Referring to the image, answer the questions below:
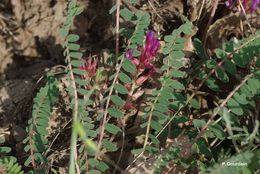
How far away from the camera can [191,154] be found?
238 cm

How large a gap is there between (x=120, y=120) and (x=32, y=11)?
127 cm

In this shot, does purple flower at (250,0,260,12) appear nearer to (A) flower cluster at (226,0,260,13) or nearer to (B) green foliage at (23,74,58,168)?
(A) flower cluster at (226,0,260,13)

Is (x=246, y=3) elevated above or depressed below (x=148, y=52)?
above

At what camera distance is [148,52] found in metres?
2.72

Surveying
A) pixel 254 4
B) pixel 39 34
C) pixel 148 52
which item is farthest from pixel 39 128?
pixel 254 4

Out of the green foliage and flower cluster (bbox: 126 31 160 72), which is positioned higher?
flower cluster (bbox: 126 31 160 72)

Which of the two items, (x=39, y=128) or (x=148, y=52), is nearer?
(x=39, y=128)

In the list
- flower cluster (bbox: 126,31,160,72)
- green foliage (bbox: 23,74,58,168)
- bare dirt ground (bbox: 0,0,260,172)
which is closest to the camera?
green foliage (bbox: 23,74,58,168)

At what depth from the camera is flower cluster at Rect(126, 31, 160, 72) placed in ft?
8.84

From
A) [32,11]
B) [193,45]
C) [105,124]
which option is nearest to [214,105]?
[193,45]

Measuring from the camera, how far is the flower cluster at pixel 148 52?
270cm

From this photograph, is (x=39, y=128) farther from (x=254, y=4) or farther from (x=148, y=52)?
(x=254, y=4)

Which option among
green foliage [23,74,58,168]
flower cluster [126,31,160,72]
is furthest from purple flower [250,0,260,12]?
green foliage [23,74,58,168]

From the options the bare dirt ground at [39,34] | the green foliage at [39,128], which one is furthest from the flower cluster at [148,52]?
the green foliage at [39,128]
